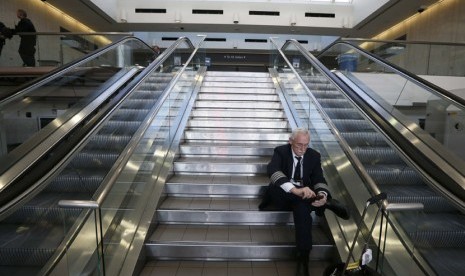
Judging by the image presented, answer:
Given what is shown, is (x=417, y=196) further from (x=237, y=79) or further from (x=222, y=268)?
(x=237, y=79)

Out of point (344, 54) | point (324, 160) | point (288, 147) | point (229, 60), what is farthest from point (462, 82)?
point (229, 60)

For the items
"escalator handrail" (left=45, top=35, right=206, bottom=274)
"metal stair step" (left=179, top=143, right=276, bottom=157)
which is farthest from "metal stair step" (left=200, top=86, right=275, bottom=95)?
"metal stair step" (left=179, top=143, right=276, bottom=157)

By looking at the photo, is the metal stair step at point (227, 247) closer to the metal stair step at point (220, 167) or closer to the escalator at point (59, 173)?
the escalator at point (59, 173)

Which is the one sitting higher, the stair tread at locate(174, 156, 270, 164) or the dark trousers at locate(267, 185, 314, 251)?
the stair tread at locate(174, 156, 270, 164)

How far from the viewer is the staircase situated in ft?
9.02

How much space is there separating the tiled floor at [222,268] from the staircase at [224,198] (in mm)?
40

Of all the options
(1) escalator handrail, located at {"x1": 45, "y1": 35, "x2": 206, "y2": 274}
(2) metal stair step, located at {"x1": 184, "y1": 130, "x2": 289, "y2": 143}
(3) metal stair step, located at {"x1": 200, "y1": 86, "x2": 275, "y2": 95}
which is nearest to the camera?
(1) escalator handrail, located at {"x1": 45, "y1": 35, "x2": 206, "y2": 274}

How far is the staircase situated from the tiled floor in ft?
0.13

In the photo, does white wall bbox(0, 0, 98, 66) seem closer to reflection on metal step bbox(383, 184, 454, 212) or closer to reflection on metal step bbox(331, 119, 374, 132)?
reflection on metal step bbox(331, 119, 374, 132)

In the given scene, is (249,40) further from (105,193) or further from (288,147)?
(105,193)

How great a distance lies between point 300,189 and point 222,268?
2.92ft

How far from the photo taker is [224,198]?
344 centimetres

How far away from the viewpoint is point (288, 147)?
3066mm

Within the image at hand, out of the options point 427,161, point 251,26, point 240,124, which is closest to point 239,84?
point 240,124
